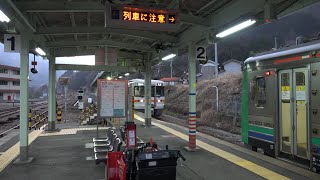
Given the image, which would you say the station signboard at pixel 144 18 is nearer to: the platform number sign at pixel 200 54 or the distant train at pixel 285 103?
the distant train at pixel 285 103

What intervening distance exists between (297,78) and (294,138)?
154 cm

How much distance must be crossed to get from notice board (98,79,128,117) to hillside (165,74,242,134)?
7.43m

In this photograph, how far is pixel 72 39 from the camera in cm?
1430

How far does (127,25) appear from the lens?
7.05 metres

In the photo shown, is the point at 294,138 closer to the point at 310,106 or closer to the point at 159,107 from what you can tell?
the point at 310,106

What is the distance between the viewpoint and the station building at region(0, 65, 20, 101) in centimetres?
6964

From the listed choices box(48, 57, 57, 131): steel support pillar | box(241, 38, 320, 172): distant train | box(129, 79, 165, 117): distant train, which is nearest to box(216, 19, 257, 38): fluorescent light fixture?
box(241, 38, 320, 172): distant train

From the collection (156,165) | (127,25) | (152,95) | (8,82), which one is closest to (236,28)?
(127,25)

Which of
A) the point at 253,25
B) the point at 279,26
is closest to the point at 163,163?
the point at 253,25

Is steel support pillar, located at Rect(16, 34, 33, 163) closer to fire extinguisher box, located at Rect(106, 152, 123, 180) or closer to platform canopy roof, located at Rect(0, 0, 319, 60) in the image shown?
platform canopy roof, located at Rect(0, 0, 319, 60)

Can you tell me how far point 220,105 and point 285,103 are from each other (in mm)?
15493

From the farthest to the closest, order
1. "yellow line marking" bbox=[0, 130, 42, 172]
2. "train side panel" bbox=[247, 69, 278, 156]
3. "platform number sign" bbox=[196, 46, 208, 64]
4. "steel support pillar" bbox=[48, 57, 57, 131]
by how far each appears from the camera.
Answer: "steel support pillar" bbox=[48, 57, 57, 131], "platform number sign" bbox=[196, 46, 208, 64], "train side panel" bbox=[247, 69, 278, 156], "yellow line marking" bbox=[0, 130, 42, 172]

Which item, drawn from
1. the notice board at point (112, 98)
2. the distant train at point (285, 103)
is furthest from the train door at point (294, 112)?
the notice board at point (112, 98)

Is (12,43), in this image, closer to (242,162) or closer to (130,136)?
(130,136)
